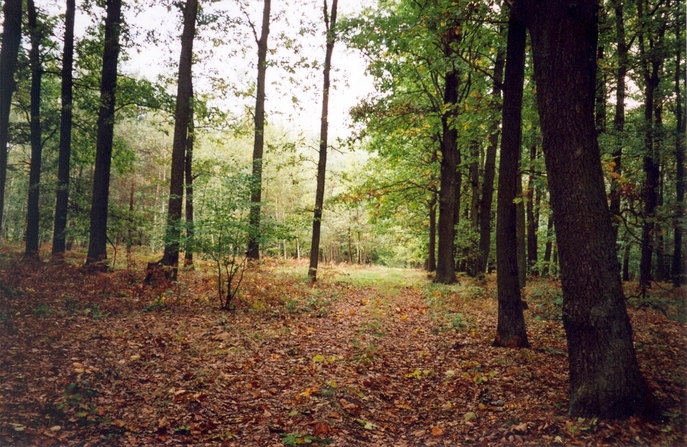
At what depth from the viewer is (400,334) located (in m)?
8.93

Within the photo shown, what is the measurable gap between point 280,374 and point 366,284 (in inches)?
451

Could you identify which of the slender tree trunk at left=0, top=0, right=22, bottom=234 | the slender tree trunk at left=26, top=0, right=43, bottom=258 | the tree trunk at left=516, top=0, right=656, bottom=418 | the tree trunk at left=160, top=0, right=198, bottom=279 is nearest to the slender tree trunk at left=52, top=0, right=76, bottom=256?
the slender tree trunk at left=26, top=0, right=43, bottom=258

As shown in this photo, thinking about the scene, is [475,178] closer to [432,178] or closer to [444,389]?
[432,178]

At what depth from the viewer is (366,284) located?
1741cm

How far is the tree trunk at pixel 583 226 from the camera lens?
4.10 metres

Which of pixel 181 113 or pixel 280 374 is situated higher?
pixel 181 113

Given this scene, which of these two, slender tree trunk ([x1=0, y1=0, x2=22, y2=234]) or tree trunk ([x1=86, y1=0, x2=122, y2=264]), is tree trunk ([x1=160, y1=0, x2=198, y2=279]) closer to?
tree trunk ([x1=86, y1=0, x2=122, y2=264])

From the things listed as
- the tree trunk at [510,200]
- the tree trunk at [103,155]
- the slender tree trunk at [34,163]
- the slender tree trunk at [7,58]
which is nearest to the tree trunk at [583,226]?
the tree trunk at [510,200]

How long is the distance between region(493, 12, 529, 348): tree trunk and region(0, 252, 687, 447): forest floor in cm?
51

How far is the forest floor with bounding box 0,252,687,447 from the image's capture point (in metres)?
4.22

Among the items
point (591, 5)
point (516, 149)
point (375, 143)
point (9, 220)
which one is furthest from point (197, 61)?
point (9, 220)

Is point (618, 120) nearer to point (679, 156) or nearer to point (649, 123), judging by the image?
point (649, 123)

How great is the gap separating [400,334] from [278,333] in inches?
117

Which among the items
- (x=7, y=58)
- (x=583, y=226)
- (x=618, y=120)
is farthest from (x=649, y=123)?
(x=7, y=58)
